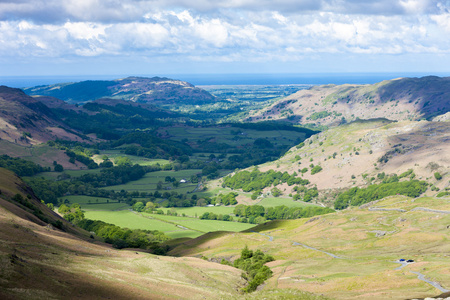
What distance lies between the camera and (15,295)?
4328cm

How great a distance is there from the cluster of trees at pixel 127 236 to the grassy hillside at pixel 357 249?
10235mm

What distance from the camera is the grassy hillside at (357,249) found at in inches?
2815

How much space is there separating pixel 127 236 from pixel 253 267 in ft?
206

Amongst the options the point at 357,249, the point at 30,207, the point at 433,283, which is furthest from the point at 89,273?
the point at 357,249

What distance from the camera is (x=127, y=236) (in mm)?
149875

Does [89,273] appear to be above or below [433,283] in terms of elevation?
above

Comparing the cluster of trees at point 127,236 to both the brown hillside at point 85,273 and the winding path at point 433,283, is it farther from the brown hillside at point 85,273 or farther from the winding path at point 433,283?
the winding path at point 433,283

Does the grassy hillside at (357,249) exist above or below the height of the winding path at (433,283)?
below

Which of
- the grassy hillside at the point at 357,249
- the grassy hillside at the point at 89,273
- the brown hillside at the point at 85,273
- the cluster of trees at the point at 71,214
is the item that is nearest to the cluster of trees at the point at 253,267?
the grassy hillside at the point at 357,249

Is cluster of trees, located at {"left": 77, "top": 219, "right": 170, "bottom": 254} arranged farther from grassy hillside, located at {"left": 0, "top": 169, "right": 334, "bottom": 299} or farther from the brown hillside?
grassy hillside, located at {"left": 0, "top": 169, "right": 334, "bottom": 299}

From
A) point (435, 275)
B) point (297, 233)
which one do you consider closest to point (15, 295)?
point (435, 275)

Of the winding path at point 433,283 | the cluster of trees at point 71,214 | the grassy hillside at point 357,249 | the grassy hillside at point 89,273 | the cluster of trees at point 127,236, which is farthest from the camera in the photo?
the cluster of trees at point 71,214

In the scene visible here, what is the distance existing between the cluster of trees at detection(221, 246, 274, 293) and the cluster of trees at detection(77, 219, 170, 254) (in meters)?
26.1

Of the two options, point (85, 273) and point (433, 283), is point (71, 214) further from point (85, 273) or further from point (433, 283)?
point (433, 283)
